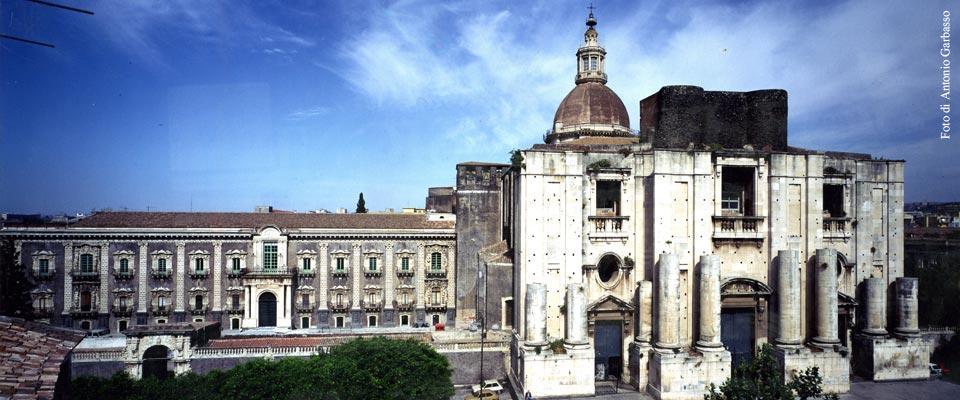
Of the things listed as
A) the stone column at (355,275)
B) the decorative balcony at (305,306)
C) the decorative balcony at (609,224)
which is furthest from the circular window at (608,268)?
the decorative balcony at (305,306)

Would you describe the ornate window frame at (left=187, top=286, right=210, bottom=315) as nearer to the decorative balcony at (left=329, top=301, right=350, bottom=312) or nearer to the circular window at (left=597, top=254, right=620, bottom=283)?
the decorative balcony at (left=329, top=301, right=350, bottom=312)

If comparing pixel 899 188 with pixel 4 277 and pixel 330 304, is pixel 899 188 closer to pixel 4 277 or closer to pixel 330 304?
pixel 330 304

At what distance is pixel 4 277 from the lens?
32594mm

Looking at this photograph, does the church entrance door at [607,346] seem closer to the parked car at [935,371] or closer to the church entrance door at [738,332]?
the church entrance door at [738,332]

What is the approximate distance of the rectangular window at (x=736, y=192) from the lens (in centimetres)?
2403

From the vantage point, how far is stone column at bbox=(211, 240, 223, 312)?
1485 inches

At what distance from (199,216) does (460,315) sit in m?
23.0

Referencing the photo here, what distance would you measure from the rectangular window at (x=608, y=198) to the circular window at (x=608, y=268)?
2.12 m

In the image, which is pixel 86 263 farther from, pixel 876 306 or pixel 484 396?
pixel 876 306

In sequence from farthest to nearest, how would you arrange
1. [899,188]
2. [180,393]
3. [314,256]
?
[314,256] < [899,188] < [180,393]

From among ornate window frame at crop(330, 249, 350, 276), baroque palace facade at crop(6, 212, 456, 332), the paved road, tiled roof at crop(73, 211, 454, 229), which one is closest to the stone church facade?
the paved road

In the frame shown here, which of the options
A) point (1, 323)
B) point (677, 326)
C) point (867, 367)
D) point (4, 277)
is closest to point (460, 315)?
point (677, 326)

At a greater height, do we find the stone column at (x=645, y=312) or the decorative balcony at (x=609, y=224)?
the decorative balcony at (x=609, y=224)

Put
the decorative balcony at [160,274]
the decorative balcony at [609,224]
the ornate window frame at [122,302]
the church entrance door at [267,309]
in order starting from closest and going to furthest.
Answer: the decorative balcony at [609,224]
the ornate window frame at [122,302]
the decorative balcony at [160,274]
the church entrance door at [267,309]
